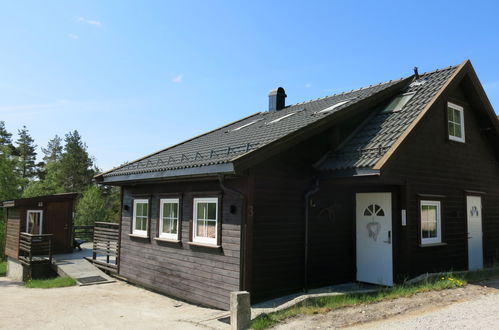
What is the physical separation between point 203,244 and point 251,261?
1.43m

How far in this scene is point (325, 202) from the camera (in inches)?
368

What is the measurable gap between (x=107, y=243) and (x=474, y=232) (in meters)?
11.1

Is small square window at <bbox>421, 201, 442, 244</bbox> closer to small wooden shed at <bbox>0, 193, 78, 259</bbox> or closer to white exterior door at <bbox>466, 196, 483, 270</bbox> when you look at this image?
white exterior door at <bbox>466, 196, 483, 270</bbox>

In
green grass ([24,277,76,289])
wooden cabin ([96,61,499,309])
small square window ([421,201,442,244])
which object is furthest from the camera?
green grass ([24,277,76,289])

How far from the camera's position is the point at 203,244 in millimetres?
8820

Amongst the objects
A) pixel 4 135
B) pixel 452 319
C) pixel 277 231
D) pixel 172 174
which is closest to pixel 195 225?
pixel 172 174

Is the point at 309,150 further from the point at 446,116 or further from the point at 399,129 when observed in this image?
the point at 446,116

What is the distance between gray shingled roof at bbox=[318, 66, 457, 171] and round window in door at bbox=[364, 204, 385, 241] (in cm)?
148

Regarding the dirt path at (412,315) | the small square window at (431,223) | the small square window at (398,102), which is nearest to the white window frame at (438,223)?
the small square window at (431,223)

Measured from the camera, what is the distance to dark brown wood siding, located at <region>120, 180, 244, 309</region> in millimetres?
8188

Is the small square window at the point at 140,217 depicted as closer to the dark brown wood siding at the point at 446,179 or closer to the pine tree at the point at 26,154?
the dark brown wood siding at the point at 446,179

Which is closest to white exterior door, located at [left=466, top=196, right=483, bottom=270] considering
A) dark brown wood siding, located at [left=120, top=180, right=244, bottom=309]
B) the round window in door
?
the round window in door

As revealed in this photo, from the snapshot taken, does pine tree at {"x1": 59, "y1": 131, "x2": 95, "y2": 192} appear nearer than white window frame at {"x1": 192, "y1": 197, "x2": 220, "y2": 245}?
→ No

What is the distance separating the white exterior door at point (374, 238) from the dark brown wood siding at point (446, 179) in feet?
1.12
